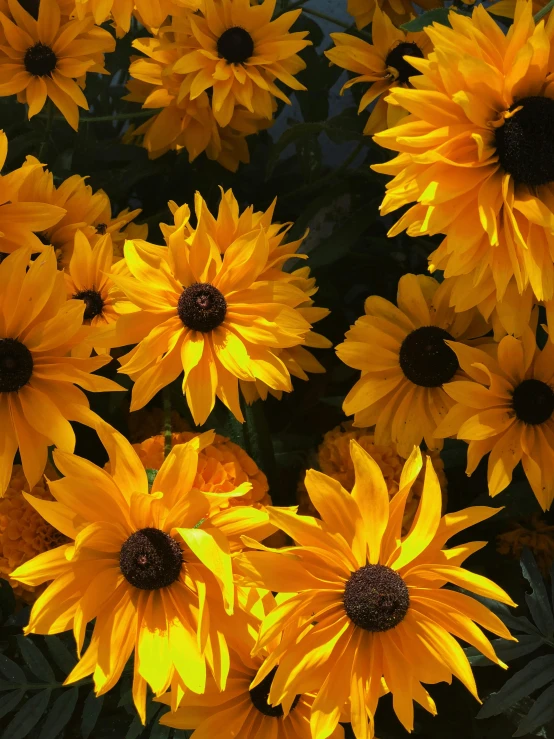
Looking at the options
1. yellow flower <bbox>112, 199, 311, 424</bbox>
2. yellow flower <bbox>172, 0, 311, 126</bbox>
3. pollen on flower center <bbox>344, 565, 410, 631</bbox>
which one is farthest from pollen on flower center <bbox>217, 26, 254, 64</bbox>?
pollen on flower center <bbox>344, 565, 410, 631</bbox>

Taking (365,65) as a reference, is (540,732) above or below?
below

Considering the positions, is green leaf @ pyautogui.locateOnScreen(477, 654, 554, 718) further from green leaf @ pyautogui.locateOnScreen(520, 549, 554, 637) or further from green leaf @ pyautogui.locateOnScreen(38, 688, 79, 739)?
green leaf @ pyautogui.locateOnScreen(38, 688, 79, 739)

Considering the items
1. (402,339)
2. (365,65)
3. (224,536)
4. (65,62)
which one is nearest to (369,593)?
(224,536)

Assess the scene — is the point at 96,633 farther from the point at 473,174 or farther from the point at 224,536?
the point at 473,174

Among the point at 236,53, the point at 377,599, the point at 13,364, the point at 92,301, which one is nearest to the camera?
the point at 377,599

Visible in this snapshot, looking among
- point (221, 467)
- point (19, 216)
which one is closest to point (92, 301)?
point (19, 216)

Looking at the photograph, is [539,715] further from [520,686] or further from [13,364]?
[13,364]

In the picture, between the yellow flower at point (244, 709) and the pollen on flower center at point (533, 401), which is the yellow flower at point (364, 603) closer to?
the yellow flower at point (244, 709)

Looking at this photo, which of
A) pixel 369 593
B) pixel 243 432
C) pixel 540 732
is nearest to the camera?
pixel 369 593
